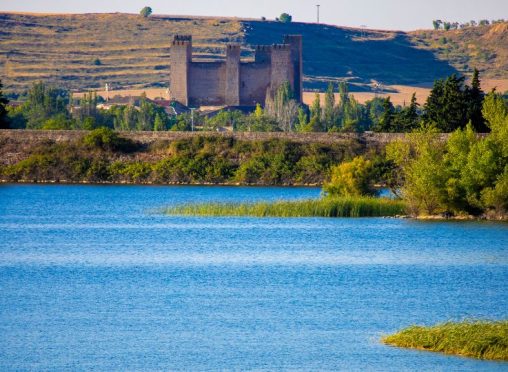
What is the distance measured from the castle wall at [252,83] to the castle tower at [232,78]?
896 mm

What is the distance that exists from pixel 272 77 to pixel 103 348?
120 meters

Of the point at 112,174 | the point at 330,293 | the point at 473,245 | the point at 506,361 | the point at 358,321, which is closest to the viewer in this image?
the point at 506,361

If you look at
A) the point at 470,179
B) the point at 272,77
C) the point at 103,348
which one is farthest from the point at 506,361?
the point at 272,77

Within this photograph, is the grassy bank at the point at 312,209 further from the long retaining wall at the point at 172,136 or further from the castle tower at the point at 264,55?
the castle tower at the point at 264,55

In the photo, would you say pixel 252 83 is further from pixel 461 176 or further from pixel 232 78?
pixel 461 176

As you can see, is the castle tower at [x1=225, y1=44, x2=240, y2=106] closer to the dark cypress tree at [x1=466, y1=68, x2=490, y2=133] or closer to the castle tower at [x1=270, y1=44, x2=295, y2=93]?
the castle tower at [x1=270, y1=44, x2=295, y2=93]

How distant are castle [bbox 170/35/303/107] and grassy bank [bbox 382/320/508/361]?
119m

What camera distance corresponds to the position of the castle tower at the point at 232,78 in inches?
5586

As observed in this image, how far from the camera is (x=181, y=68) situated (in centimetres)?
14362

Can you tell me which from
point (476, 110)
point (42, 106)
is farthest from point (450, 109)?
point (42, 106)

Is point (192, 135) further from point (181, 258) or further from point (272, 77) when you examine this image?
point (272, 77)

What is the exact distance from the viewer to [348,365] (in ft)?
72.9

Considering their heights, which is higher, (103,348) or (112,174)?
(103,348)

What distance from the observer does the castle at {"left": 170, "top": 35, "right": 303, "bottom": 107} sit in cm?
14250
